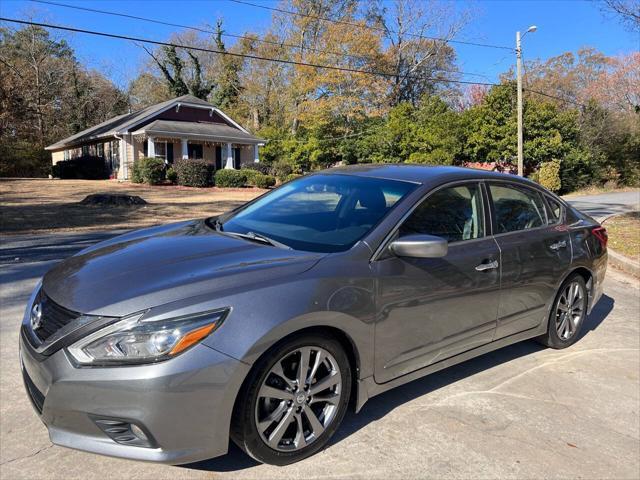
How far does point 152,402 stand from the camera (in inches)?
88.7

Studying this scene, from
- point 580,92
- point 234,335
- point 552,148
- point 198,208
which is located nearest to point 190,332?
point 234,335

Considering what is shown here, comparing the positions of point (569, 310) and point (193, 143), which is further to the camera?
point (193, 143)

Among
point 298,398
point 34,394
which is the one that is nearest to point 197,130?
point 34,394

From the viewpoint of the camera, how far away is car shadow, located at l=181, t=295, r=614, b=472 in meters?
2.74

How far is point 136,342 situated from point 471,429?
215 centimetres

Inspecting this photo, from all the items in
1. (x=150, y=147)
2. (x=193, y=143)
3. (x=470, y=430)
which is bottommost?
(x=470, y=430)

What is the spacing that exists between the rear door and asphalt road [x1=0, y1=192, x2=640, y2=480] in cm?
48

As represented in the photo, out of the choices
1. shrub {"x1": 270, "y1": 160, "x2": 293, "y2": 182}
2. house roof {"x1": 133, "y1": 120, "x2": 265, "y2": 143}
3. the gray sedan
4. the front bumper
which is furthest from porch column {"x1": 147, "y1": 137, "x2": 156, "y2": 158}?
the front bumper

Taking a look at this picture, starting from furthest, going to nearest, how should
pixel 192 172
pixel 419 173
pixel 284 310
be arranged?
pixel 192 172 < pixel 419 173 < pixel 284 310

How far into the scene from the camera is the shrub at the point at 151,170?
28344mm

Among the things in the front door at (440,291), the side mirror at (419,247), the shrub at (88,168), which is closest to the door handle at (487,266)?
the front door at (440,291)

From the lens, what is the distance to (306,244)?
3148 millimetres

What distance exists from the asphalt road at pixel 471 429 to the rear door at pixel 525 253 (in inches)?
18.8

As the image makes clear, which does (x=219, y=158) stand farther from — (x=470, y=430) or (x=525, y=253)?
(x=470, y=430)
